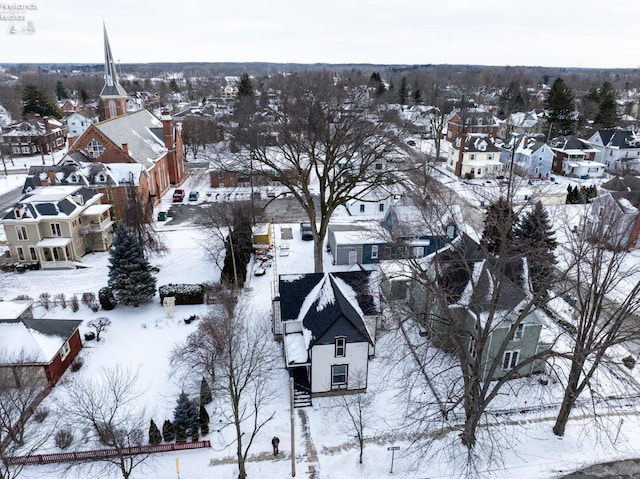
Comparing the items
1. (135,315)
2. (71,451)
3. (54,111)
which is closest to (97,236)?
(135,315)

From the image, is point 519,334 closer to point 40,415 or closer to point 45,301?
point 40,415

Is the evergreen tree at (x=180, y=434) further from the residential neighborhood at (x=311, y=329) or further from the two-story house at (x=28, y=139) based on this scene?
the two-story house at (x=28, y=139)

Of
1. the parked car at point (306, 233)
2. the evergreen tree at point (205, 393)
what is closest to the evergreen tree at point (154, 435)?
the evergreen tree at point (205, 393)

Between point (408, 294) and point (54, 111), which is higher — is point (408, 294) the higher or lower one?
the lower one

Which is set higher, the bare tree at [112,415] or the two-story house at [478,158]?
the two-story house at [478,158]

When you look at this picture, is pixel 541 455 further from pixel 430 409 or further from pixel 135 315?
pixel 135 315

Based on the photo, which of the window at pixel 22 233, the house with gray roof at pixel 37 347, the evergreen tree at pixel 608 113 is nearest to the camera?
the house with gray roof at pixel 37 347
